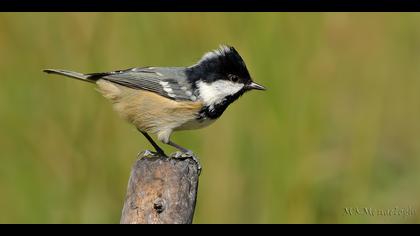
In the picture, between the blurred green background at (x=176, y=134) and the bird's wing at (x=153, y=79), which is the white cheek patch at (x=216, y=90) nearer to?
the bird's wing at (x=153, y=79)

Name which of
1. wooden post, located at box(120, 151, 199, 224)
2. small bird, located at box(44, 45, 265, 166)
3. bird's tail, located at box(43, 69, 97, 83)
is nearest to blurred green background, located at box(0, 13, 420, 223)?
bird's tail, located at box(43, 69, 97, 83)

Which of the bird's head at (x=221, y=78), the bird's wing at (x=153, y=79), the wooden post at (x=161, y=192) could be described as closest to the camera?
the wooden post at (x=161, y=192)

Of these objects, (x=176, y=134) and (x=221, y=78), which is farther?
(x=176, y=134)

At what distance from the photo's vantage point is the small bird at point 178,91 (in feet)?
14.4

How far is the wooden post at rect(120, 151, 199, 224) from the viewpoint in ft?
10.3

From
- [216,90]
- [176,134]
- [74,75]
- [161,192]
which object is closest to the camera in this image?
[161,192]

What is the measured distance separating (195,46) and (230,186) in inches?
40.9

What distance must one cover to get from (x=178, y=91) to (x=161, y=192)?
133 cm

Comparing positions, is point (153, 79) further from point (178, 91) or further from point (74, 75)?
point (74, 75)

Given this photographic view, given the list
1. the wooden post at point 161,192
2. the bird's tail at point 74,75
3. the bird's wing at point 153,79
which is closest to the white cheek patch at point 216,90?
the bird's wing at point 153,79

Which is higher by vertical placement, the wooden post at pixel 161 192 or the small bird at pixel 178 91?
the small bird at pixel 178 91

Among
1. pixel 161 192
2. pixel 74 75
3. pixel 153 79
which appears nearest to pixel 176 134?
pixel 153 79

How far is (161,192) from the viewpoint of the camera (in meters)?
3.24

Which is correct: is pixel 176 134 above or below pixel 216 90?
below
